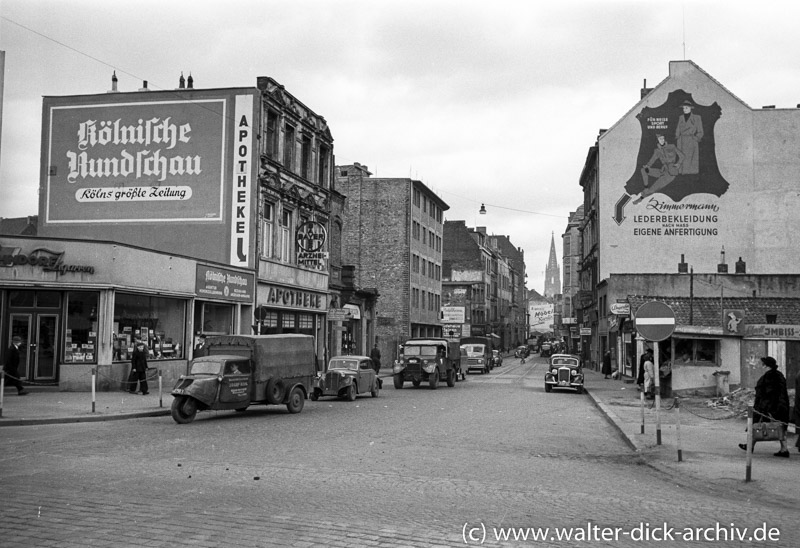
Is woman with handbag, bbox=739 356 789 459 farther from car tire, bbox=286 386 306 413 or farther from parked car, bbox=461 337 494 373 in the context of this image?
parked car, bbox=461 337 494 373

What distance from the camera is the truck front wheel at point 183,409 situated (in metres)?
17.5

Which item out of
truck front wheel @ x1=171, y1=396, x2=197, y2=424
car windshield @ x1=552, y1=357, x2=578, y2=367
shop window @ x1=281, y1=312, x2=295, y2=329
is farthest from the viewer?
shop window @ x1=281, y1=312, x2=295, y2=329

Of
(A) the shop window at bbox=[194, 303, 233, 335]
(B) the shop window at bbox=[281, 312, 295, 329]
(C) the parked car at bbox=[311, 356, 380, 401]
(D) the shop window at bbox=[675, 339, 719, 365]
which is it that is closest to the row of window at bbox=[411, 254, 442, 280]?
(B) the shop window at bbox=[281, 312, 295, 329]

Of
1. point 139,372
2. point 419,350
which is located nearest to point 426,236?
point 419,350

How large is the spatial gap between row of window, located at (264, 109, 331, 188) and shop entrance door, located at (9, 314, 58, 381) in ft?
45.8

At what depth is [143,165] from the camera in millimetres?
34688

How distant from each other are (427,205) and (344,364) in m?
Answer: 48.3

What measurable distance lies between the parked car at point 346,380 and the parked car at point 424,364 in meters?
6.43

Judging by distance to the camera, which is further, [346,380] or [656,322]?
[346,380]

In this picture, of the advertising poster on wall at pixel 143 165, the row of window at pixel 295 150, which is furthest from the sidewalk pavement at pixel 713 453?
the row of window at pixel 295 150

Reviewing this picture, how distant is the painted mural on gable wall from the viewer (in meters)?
45.9

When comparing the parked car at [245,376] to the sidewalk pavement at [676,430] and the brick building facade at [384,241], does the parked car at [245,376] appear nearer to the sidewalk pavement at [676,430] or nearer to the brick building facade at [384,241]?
the sidewalk pavement at [676,430]

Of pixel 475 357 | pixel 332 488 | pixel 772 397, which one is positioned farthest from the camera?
pixel 475 357

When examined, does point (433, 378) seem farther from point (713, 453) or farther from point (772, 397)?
point (772, 397)
